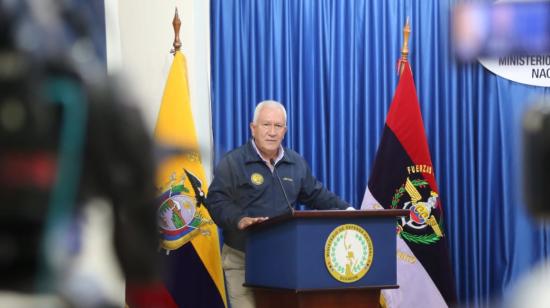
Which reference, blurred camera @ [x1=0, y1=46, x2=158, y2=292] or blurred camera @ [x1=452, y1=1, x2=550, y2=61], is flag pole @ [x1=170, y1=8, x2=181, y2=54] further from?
blurred camera @ [x1=0, y1=46, x2=158, y2=292]

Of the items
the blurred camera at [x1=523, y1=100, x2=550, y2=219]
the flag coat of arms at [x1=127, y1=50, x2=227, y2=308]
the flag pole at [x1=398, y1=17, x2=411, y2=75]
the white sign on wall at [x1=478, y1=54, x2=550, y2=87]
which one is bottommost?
the flag coat of arms at [x1=127, y1=50, x2=227, y2=308]

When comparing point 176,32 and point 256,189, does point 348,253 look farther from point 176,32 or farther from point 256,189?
point 176,32

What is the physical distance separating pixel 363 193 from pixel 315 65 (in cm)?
104

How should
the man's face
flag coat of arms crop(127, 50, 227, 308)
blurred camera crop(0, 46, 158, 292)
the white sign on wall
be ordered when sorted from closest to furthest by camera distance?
blurred camera crop(0, 46, 158, 292) → the man's face → flag coat of arms crop(127, 50, 227, 308) → the white sign on wall

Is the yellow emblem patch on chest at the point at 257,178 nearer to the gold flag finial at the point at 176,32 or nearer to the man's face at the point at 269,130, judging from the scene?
the man's face at the point at 269,130

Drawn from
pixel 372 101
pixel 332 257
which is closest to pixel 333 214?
pixel 332 257

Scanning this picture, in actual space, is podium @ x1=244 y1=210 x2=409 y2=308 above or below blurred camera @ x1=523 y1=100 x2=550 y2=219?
below

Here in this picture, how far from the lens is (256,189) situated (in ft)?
14.7

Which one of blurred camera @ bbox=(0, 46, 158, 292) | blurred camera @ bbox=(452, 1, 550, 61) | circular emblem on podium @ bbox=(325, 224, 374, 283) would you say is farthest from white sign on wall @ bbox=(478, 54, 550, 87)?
blurred camera @ bbox=(0, 46, 158, 292)

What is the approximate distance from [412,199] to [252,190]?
144 centimetres

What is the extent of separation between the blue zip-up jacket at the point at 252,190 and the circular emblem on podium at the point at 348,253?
2.62 feet

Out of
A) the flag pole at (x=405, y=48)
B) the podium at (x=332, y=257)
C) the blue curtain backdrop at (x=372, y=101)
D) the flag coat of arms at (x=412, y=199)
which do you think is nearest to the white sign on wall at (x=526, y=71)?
the blue curtain backdrop at (x=372, y=101)

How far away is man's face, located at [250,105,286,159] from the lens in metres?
4.68

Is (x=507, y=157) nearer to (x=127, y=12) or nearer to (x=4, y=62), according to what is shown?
(x=127, y=12)
